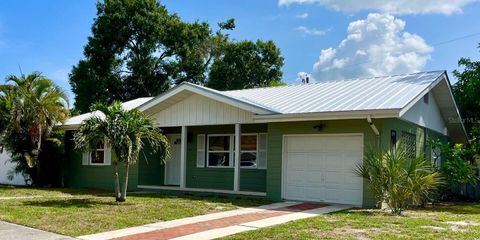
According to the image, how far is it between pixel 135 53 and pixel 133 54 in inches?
7.4

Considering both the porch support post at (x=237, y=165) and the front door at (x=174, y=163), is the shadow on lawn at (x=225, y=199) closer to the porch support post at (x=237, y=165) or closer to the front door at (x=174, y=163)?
the porch support post at (x=237, y=165)

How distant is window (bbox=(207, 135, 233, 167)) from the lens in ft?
59.6

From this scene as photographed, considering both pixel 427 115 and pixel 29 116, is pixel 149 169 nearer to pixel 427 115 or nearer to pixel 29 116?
pixel 29 116

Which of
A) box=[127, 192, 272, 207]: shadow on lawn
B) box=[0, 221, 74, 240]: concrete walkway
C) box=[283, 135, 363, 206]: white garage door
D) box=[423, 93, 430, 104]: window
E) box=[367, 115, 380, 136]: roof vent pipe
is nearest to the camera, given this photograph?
box=[0, 221, 74, 240]: concrete walkway

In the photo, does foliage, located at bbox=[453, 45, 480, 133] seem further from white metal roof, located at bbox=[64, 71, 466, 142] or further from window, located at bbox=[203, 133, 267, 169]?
window, located at bbox=[203, 133, 267, 169]

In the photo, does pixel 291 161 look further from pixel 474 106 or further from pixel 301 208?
pixel 474 106

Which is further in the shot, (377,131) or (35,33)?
(35,33)

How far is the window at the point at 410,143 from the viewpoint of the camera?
1481 cm

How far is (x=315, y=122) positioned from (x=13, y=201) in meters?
8.57

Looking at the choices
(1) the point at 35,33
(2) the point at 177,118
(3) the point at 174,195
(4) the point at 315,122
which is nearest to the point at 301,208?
(4) the point at 315,122

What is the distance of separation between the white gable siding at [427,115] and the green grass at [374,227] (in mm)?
4238

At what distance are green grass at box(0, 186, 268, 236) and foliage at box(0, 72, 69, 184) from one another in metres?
5.37

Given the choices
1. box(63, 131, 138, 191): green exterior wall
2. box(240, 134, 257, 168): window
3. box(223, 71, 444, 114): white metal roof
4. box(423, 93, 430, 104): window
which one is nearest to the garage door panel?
box(223, 71, 444, 114): white metal roof

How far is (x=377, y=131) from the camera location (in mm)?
12734
